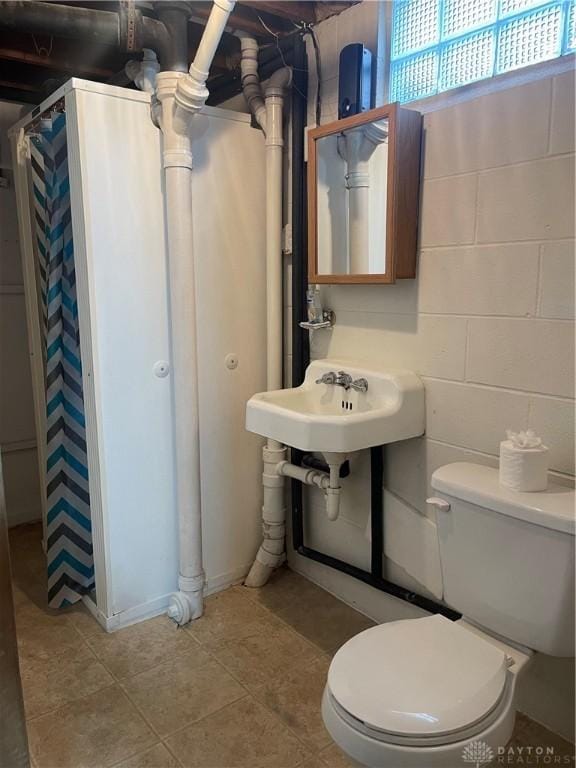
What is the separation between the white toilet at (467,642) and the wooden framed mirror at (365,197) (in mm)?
692

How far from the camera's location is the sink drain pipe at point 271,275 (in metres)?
2.02

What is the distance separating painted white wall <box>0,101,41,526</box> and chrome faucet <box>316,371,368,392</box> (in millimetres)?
1727

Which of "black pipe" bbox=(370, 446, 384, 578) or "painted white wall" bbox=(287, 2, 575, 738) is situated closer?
"painted white wall" bbox=(287, 2, 575, 738)

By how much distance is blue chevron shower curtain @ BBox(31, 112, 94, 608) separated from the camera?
191 centimetres

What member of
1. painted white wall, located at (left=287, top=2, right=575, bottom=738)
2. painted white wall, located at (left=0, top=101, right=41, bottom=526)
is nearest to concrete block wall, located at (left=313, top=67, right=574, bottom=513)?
painted white wall, located at (left=287, top=2, right=575, bottom=738)

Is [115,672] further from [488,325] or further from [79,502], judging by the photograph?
[488,325]

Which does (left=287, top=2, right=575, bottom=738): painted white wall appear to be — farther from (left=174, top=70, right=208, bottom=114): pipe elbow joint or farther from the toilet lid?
(left=174, top=70, right=208, bottom=114): pipe elbow joint

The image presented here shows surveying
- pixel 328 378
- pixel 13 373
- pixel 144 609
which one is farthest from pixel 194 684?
pixel 13 373

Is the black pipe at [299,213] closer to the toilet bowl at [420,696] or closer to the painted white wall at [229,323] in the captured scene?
the painted white wall at [229,323]

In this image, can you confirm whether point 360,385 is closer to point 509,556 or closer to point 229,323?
point 229,323

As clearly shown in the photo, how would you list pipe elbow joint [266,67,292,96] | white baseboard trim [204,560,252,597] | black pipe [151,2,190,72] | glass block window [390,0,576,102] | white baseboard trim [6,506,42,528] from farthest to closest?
white baseboard trim [6,506,42,528] → white baseboard trim [204,560,252,597] → pipe elbow joint [266,67,292,96] → black pipe [151,2,190,72] → glass block window [390,0,576,102]

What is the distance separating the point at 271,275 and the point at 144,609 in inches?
53.5

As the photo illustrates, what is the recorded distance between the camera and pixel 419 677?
1208mm

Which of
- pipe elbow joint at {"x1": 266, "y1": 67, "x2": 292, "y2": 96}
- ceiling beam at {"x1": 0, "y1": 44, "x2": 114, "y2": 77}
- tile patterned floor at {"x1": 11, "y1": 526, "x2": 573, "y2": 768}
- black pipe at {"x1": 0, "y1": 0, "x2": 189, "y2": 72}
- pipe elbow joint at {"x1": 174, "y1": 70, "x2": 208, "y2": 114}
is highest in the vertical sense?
ceiling beam at {"x1": 0, "y1": 44, "x2": 114, "y2": 77}
